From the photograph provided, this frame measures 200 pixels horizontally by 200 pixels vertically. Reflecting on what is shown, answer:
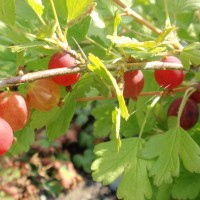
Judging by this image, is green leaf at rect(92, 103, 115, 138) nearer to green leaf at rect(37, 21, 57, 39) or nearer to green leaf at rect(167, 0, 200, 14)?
green leaf at rect(167, 0, 200, 14)

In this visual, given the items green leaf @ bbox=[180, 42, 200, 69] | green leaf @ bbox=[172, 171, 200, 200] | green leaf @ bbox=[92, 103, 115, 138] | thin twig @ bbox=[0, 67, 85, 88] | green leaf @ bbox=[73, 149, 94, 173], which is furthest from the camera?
green leaf @ bbox=[73, 149, 94, 173]

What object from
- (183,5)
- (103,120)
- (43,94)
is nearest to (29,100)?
(43,94)

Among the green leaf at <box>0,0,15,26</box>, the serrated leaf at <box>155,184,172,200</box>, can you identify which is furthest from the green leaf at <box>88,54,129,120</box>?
the serrated leaf at <box>155,184,172,200</box>

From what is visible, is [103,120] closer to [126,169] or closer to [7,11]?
[126,169]

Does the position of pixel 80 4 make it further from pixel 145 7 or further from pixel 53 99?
pixel 145 7

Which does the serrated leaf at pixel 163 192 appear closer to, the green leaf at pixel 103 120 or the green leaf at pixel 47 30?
the green leaf at pixel 103 120
